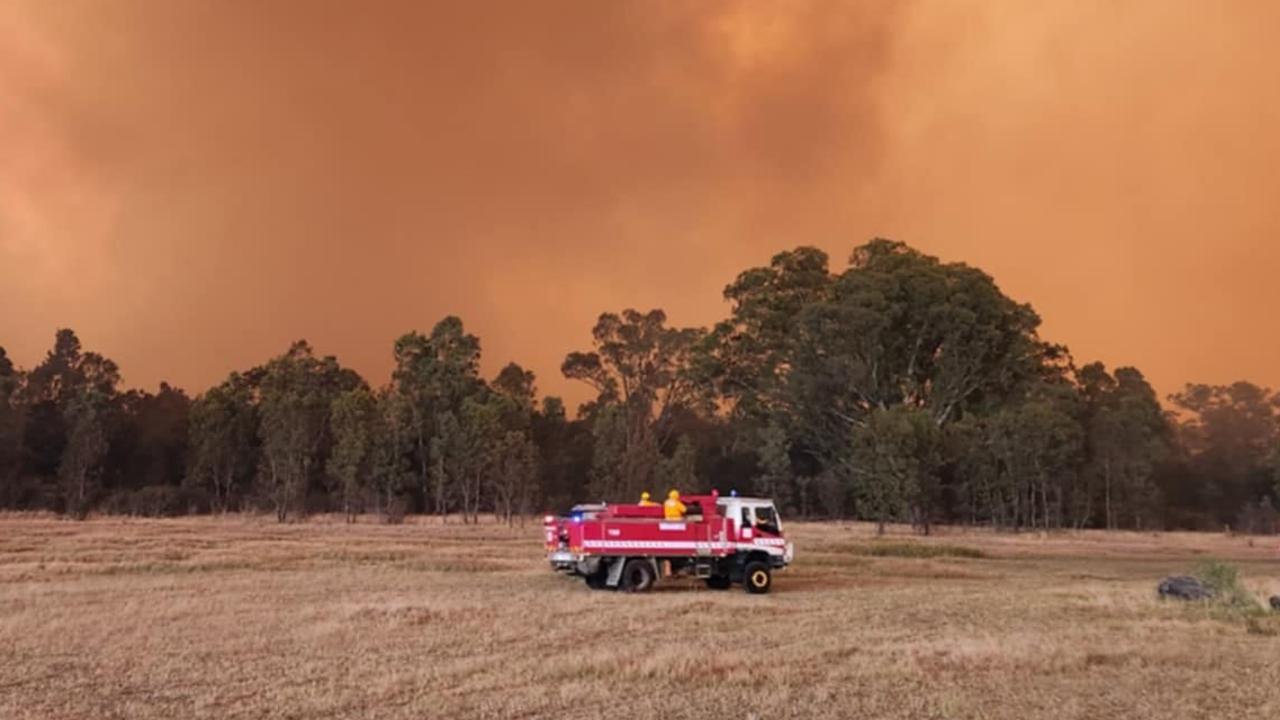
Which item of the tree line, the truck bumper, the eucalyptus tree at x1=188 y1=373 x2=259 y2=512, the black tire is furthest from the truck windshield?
the eucalyptus tree at x1=188 y1=373 x2=259 y2=512

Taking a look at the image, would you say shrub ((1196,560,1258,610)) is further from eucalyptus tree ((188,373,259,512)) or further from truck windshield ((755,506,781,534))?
eucalyptus tree ((188,373,259,512))

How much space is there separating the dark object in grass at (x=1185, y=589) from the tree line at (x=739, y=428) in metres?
32.9

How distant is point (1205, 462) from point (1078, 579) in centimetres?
7603

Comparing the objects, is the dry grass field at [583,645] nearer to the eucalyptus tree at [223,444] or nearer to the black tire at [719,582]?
the black tire at [719,582]

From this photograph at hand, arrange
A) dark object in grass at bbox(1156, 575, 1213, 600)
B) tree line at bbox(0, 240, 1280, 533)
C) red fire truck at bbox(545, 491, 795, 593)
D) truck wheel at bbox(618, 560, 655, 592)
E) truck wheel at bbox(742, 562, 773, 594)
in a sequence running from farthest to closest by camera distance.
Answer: tree line at bbox(0, 240, 1280, 533) < red fire truck at bbox(545, 491, 795, 593) < truck wheel at bbox(618, 560, 655, 592) < truck wheel at bbox(742, 562, 773, 594) < dark object in grass at bbox(1156, 575, 1213, 600)

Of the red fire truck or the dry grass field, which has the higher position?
the red fire truck

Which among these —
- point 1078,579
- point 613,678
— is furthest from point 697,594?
point 1078,579

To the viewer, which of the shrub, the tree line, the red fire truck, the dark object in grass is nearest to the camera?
the shrub

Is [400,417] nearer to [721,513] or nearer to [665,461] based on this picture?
[665,461]

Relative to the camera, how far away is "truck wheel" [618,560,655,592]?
87.6 feet

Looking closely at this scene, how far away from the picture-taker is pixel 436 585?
2705cm

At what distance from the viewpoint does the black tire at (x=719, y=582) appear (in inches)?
1101

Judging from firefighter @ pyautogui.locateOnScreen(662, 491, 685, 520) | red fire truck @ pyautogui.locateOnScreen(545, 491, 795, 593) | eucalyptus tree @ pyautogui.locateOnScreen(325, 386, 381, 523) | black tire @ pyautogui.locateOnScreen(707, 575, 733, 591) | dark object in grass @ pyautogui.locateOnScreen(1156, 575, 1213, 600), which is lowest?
black tire @ pyautogui.locateOnScreen(707, 575, 733, 591)

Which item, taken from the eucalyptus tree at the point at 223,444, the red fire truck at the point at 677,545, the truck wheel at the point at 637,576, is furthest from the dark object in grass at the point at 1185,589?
the eucalyptus tree at the point at 223,444
